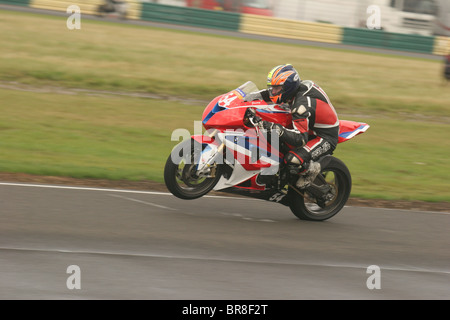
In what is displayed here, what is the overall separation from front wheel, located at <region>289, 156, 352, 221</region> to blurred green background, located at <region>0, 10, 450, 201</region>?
6.11 ft

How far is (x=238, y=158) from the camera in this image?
7.57m

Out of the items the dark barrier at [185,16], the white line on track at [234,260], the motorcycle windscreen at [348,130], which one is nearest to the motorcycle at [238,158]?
the motorcycle windscreen at [348,130]

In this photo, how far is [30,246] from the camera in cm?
603

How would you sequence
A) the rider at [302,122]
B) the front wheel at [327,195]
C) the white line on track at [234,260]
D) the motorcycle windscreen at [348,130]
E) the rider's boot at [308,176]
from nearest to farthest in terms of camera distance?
the white line on track at [234,260] < the rider at [302,122] < the rider's boot at [308,176] < the front wheel at [327,195] < the motorcycle windscreen at [348,130]

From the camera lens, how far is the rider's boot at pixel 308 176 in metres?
7.89

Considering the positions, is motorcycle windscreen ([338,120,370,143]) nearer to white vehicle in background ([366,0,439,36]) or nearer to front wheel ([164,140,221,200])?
front wheel ([164,140,221,200])

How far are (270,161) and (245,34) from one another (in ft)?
81.7

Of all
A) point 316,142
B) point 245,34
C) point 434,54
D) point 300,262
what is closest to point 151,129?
point 316,142

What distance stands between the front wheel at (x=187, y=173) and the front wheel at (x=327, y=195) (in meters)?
1.04

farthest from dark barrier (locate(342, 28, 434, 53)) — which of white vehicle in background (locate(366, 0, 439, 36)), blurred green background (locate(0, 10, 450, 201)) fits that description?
blurred green background (locate(0, 10, 450, 201))

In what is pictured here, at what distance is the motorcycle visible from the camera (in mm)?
7441

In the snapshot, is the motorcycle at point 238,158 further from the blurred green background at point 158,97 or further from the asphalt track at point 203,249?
the blurred green background at point 158,97

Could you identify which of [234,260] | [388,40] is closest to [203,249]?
[234,260]
